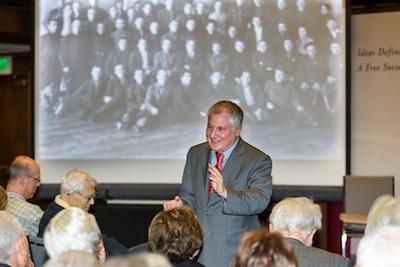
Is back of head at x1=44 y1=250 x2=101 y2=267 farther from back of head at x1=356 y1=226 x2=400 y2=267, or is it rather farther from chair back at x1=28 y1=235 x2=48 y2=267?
chair back at x1=28 y1=235 x2=48 y2=267

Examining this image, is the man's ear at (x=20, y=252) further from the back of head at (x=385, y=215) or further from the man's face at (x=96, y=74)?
the man's face at (x=96, y=74)

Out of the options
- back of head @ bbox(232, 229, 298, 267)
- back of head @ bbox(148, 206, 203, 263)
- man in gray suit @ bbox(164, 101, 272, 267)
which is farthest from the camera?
man in gray suit @ bbox(164, 101, 272, 267)

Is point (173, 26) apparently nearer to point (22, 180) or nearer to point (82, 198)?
point (22, 180)

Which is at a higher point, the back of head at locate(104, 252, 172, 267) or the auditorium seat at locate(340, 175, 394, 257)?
the back of head at locate(104, 252, 172, 267)

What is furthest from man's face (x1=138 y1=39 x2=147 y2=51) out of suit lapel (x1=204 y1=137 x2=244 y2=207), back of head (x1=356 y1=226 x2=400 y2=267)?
back of head (x1=356 y1=226 x2=400 y2=267)

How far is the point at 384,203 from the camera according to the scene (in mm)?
3820

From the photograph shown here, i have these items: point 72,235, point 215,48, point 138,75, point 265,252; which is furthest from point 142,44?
point 265,252

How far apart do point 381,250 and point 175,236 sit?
3.79 feet

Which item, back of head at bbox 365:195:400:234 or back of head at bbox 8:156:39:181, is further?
back of head at bbox 8:156:39:181

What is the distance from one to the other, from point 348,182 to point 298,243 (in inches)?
153

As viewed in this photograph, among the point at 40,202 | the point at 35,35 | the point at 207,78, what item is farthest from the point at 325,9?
the point at 40,202

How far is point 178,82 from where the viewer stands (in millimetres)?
8414

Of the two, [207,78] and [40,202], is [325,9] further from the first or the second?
[40,202]

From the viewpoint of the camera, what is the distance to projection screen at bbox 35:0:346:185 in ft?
26.7
